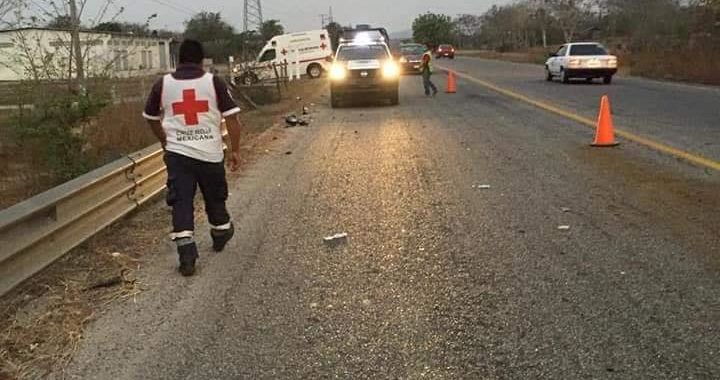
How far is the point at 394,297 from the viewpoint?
510cm

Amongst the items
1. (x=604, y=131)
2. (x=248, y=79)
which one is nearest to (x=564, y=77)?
(x=248, y=79)

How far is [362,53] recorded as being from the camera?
22.8 m

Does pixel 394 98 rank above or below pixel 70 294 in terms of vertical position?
above

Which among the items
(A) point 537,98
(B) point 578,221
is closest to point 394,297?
(B) point 578,221

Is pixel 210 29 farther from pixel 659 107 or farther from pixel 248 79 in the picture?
pixel 659 107

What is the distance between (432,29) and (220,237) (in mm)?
130394

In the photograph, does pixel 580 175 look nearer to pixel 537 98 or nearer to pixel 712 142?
pixel 712 142

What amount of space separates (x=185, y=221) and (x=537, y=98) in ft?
58.6

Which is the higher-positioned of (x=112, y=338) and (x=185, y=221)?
(x=185, y=221)

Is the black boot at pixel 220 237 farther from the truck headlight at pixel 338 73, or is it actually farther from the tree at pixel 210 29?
the tree at pixel 210 29

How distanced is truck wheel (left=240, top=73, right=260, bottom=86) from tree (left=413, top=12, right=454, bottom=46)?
331ft

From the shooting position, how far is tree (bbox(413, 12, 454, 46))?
13262cm

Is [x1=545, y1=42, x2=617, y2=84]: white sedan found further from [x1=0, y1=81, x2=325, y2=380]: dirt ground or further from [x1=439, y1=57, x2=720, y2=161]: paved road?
[x1=0, y1=81, x2=325, y2=380]: dirt ground

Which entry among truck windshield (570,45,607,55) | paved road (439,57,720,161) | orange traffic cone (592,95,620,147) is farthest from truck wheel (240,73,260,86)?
orange traffic cone (592,95,620,147)
